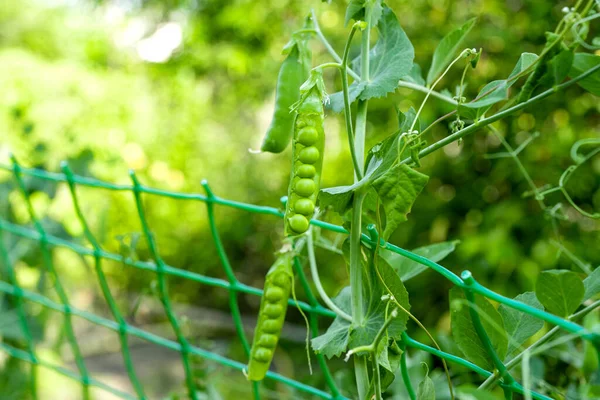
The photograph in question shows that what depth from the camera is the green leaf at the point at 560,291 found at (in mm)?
464

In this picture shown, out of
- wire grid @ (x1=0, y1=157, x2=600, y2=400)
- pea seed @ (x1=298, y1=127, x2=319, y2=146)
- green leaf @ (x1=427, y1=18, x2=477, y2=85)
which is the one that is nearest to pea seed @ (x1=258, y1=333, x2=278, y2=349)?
wire grid @ (x1=0, y1=157, x2=600, y2=400)

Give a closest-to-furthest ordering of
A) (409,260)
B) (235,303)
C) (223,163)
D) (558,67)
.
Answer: (558,67) < (409,260) < (235,303) < (223,163)

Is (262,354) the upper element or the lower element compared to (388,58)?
lower

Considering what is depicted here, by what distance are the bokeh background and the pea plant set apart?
359 mm

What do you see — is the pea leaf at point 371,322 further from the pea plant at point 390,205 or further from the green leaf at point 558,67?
the green leaf at point 558,67

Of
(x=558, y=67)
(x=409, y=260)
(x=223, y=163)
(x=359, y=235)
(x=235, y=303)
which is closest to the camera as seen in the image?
(x=558, y=67)

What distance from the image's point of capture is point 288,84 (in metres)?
0.64

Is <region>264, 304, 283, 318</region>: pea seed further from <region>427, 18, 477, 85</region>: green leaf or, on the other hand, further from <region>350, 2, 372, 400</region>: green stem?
<region>427, 18, 477, 85</region>: green leaf

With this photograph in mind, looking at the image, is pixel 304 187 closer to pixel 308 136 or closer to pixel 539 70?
pixel 308 136

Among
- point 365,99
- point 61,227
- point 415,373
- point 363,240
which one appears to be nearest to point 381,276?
point 363,240

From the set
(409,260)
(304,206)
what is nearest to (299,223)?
(304,206)

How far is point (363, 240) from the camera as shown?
0.58m

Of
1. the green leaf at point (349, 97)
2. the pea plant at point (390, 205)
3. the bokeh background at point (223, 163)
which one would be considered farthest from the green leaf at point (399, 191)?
the bokeh background at point (223, 163)

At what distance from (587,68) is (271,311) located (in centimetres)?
37
